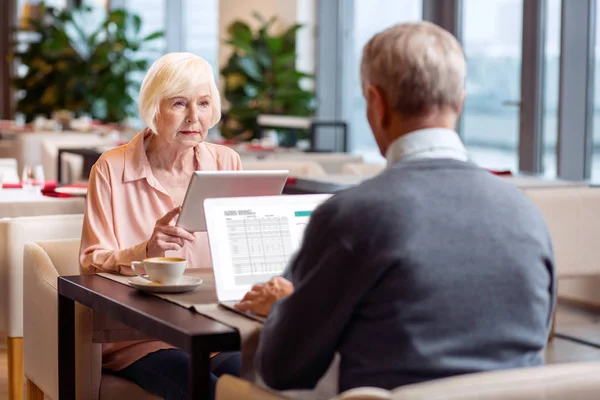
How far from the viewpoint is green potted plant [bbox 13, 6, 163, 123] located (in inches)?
522

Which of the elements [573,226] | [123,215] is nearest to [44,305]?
[123,215]

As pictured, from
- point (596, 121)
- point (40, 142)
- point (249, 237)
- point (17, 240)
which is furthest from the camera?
point (40, 142)

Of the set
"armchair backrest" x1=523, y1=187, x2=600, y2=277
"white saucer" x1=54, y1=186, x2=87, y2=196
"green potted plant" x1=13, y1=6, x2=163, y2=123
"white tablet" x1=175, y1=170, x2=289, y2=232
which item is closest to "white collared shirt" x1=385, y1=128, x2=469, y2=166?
"white tablet" x1=175, y1=170, x2=289, y2=232

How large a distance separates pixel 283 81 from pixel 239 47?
0.56 meters

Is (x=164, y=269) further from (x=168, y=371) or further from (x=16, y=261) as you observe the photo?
(x=16, y=261)

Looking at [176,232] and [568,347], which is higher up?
[176,232]

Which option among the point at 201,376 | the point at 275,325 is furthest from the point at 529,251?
the point at 201,376

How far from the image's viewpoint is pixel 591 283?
4.61m

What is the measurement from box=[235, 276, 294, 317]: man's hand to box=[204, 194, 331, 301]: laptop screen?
127 millimetres

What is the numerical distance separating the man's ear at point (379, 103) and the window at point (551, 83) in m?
5.72

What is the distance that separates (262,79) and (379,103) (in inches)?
335

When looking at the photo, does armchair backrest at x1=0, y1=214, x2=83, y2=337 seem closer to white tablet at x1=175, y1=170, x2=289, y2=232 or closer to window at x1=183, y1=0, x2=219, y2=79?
white tablet at x1=175, y1=170, x2=289, y2=232

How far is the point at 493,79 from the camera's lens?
8008 mm

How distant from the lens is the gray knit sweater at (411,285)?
1682 millimetres
